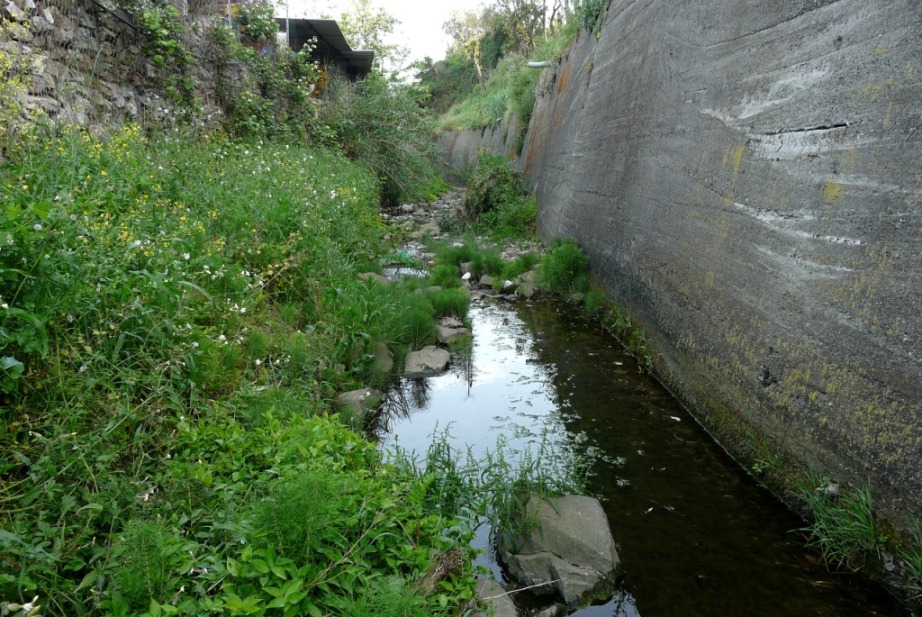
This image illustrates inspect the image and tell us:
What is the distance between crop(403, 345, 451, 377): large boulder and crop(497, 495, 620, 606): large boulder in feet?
8.46

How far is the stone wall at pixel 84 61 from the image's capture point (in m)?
A: 5.09

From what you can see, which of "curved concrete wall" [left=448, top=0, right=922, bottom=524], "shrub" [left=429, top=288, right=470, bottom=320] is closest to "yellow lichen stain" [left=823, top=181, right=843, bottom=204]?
"curved concrete wall" [left=448, top=0, right=922, bottom=524]

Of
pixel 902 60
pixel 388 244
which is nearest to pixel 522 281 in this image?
pixel 388 244

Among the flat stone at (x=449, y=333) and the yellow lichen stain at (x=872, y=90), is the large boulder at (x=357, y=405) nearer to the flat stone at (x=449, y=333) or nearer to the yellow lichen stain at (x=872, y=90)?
the flat stone at (x=449, y=333)

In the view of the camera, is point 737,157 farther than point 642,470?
Yes

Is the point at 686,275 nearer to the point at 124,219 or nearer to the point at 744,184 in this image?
the point at 744,184

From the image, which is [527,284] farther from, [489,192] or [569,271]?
[489,192]

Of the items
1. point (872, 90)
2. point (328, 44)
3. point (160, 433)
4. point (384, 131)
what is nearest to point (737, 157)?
point (872, 90)

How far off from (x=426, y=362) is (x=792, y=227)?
3.34 metres

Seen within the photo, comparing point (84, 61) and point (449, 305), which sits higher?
point (84, 61)

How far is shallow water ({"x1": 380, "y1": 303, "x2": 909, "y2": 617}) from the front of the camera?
2902mm

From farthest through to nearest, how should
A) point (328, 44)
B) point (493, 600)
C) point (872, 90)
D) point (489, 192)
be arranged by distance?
→ point (328, 44) → point (489, 192) → point (872, 90) → point (493, 600)

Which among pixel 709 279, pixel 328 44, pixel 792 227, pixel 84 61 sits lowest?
pixel 709 279

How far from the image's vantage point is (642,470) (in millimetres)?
4059
